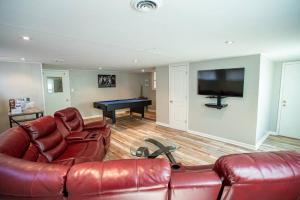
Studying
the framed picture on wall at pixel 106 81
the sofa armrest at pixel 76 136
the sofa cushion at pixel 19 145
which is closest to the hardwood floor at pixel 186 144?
the sofa armrest at pixel 76 136

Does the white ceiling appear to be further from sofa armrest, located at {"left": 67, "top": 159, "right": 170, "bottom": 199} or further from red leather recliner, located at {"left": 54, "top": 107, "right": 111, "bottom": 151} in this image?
red leather recliner, located at {"left": 54, "top": 107, "right": 111, "bottom": 151}

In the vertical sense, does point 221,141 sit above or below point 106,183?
below

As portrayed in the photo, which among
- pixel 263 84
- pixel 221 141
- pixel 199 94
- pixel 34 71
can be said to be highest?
pixel 34 71

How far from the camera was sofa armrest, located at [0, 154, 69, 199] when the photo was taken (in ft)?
2.73

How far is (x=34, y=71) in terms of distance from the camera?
4.40 m

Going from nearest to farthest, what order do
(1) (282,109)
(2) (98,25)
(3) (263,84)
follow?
(2) (98,25), (3) (263,84), (1) (282,109)

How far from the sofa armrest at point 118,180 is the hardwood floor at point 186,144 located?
86.3 inches

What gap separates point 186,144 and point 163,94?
214cm

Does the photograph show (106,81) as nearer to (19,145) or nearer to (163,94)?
(163,94)

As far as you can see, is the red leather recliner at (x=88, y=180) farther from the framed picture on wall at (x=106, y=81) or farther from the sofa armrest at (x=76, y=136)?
the framed picture on wall at (x=106, y=81)

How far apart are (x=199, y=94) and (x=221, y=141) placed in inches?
53.6

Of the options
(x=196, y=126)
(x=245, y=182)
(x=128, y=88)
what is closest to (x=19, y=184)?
(x=245, y=182)

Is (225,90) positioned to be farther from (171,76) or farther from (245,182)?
(245,182)

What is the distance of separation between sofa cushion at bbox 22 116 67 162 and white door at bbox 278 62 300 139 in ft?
18.0
